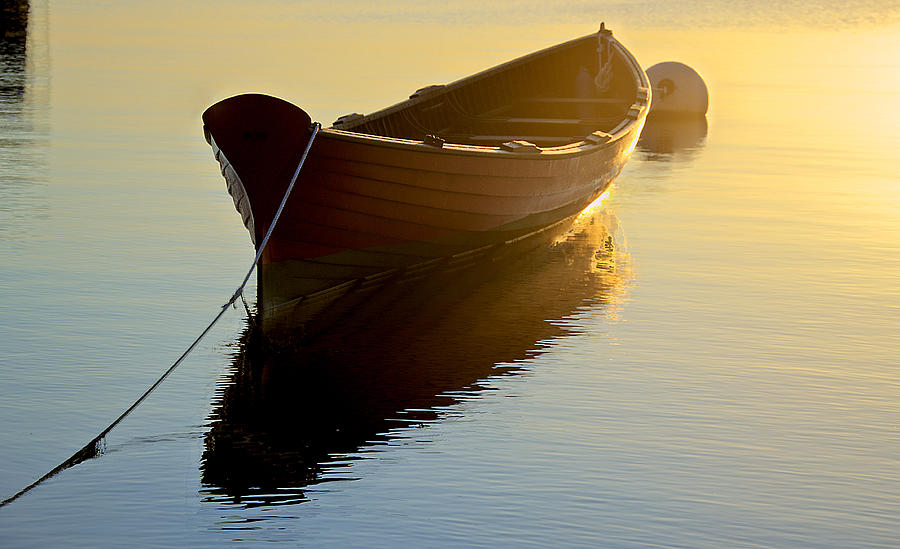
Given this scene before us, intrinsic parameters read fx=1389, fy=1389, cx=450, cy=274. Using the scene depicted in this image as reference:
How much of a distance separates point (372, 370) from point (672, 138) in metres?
15.2

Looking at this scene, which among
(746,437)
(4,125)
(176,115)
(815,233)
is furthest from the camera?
(176,115)

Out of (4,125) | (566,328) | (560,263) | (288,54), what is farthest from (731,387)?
(288,54)

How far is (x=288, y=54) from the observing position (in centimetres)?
3294

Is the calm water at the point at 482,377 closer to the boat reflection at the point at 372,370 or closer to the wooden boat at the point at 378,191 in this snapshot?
the boat reflection at the point at 372,370

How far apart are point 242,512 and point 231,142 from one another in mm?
3892

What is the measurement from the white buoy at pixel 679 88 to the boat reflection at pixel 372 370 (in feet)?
47.7

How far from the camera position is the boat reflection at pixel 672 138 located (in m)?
20.5

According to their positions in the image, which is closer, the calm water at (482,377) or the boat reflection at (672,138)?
→ the calm water at (482,377)

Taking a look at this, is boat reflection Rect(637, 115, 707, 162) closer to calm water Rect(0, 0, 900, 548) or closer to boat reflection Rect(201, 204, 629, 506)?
calm water Rect(0, 0, 900, 548)

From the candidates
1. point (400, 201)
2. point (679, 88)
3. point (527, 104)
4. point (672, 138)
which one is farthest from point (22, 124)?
point (679, 88)

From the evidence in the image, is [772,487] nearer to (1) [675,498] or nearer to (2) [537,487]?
→ (1) [675,498]

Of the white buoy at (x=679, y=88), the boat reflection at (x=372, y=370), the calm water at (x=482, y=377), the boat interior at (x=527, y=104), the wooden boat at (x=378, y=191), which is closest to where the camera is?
the calm water at (x=482, y=377)

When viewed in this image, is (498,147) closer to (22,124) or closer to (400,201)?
(400,201)

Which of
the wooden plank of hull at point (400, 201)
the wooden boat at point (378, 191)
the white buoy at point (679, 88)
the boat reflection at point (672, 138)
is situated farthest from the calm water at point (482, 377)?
the white buoy at point (679, 88)
